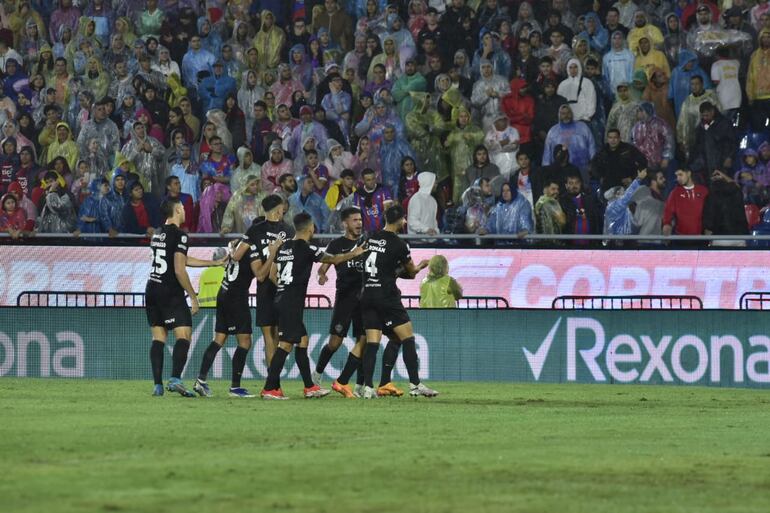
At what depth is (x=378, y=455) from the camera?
10.4 metres

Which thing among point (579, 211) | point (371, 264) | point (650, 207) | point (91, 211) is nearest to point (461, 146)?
point (579, 211)

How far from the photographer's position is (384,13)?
2647cm

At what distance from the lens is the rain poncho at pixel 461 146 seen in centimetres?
2377

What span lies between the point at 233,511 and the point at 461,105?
17.2m

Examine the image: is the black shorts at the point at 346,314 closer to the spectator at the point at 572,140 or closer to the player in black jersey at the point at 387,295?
the player in black jersey at the point at 387,295

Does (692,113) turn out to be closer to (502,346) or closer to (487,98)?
(487,98)

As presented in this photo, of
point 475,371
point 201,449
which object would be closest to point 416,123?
point 475,371

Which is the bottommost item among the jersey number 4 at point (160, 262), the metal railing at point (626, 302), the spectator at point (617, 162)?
the metal railing at point (626, 302)

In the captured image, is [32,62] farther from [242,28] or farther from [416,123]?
[416,123]

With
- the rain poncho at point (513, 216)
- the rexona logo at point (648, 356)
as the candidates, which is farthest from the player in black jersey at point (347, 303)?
the rain poncho at point (513, 216)

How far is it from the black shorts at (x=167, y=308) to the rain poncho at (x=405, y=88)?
31.4 feet

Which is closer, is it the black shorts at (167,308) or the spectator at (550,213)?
the black shorts at (167,308)

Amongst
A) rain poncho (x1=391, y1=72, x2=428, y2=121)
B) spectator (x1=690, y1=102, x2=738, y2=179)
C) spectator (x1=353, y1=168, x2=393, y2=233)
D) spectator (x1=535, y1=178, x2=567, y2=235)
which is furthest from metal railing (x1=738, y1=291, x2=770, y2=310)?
rain poncho (x1=391, y1=72, x2=428, y2=121)

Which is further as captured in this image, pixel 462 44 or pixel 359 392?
pixel 462 44
